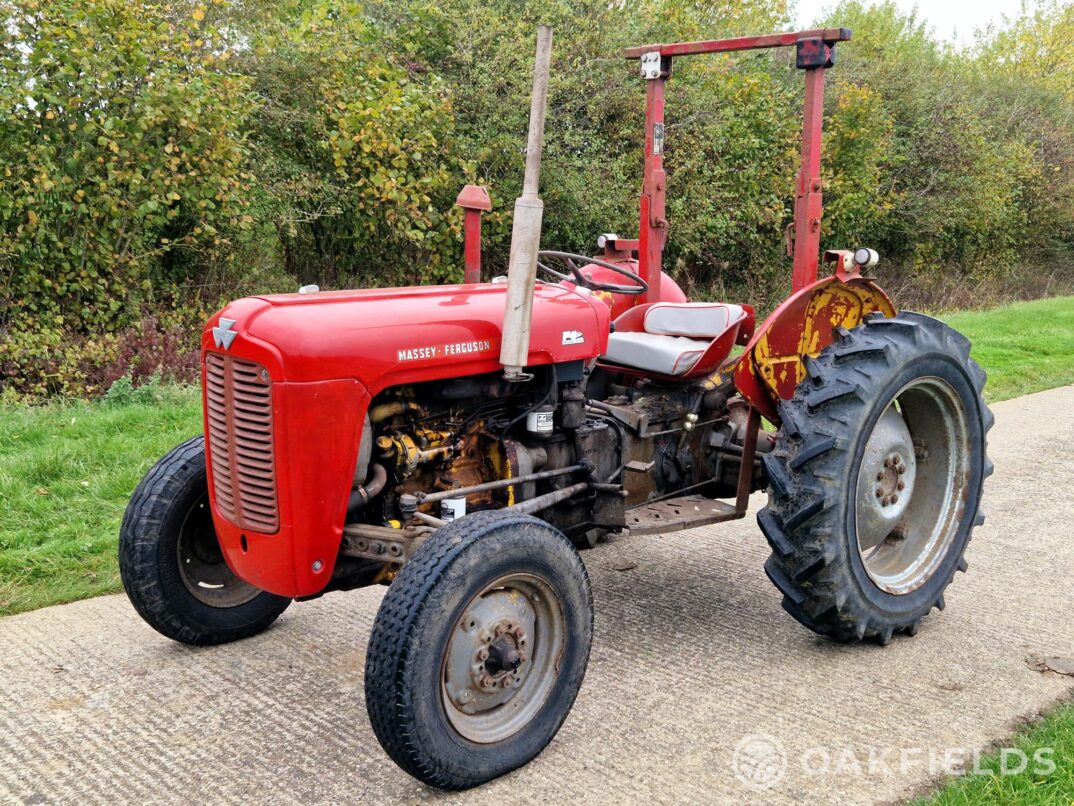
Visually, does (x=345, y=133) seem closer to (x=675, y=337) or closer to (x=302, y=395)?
(x=675, y=337)

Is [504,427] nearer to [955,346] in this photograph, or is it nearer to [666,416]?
[666,416]

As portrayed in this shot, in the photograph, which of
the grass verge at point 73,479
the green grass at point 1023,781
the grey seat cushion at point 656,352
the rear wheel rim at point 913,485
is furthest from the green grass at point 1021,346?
the grass verge at point 73,479

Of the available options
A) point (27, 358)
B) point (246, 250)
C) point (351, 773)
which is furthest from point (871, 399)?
point (246, 250)

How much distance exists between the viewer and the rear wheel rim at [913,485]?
3.87 meters

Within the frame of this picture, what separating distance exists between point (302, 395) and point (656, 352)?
1.69 metres

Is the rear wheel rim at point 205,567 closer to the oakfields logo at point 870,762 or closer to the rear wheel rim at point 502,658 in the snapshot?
the rear wheel rim at point 502,658

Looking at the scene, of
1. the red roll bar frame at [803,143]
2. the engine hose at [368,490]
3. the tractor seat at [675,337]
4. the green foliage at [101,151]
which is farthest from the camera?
the green foliage at [101,151]

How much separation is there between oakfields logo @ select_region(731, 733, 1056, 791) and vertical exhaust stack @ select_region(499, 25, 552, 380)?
1.33 meters

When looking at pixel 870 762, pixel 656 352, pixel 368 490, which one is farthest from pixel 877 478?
pixel 368 490

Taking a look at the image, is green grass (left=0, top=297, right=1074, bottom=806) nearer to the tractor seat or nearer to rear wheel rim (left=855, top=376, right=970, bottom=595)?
rear wheel rim (left=855, top=376, right=970, bottom=595)

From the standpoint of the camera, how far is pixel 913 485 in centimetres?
412

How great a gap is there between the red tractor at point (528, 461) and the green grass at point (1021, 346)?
4.94 m

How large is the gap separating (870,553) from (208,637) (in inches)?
102

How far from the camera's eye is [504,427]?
11.5 feet
